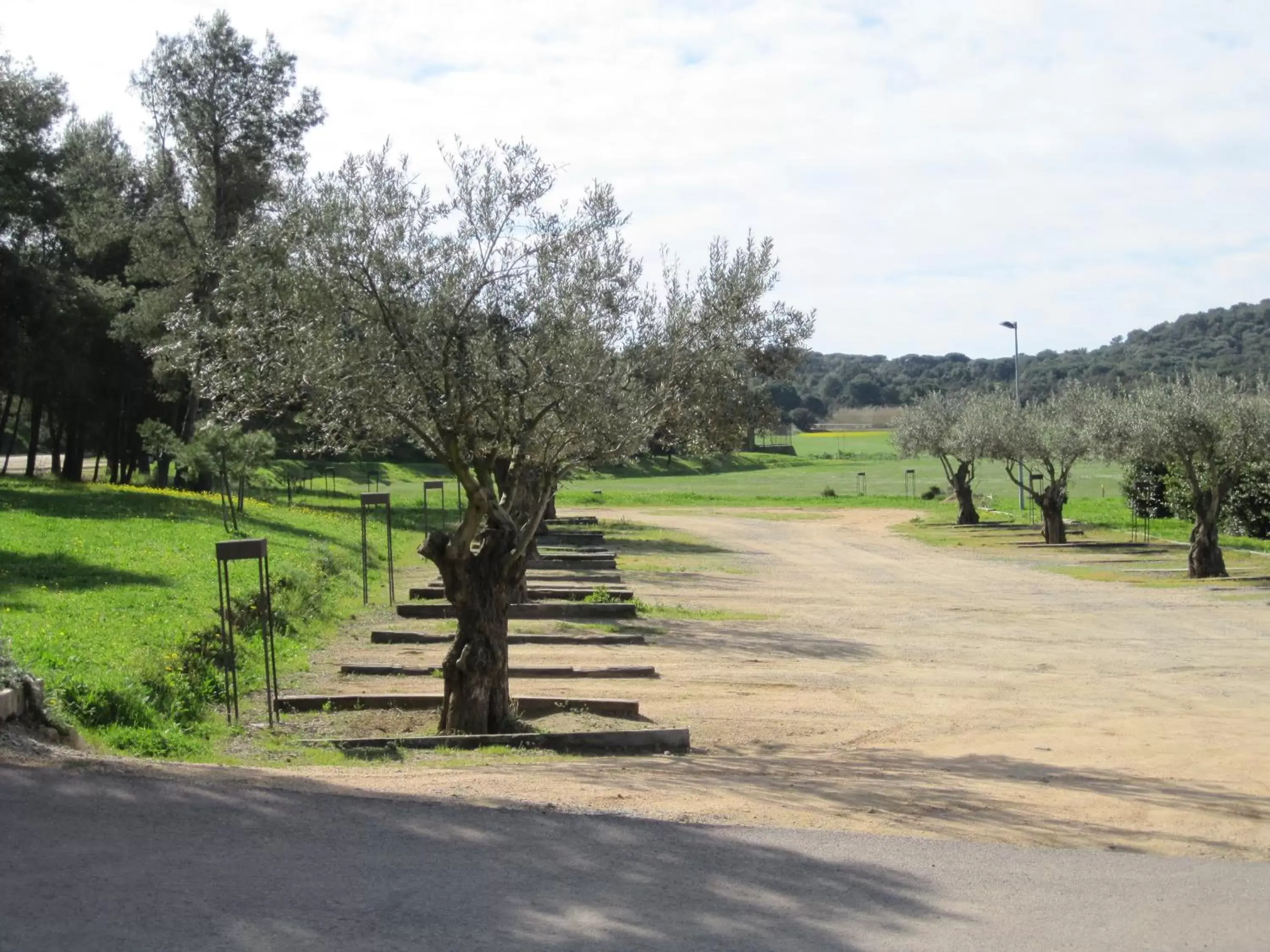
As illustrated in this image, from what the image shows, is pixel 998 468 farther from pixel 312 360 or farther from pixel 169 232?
pixel 312 360

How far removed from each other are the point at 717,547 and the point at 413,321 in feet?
96.1

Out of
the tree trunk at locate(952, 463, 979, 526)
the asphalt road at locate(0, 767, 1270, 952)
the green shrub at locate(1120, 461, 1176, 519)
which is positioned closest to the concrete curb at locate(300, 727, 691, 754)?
the asphalt road at locate(0, 767, 1270, 952)

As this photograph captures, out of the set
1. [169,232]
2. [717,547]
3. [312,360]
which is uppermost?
[169,232]

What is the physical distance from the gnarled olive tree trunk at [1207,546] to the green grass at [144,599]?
1760 centimetres

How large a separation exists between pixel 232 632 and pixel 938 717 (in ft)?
22.7

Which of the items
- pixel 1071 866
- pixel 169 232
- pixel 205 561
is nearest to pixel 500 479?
pixel 205 561

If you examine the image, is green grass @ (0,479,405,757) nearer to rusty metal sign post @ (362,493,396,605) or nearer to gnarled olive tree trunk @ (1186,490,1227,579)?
rusty metal sign post @ (362,493,396,605)

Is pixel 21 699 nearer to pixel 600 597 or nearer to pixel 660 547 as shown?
pixel 600 597

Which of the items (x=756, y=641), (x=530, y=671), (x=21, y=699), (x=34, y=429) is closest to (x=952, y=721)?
(x=530, y=671)

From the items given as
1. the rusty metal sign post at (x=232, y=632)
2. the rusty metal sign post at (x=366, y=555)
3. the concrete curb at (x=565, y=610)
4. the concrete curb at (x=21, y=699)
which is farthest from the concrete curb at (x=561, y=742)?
the rusty metal sign post at (x=366, y=555)

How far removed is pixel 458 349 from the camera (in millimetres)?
11977

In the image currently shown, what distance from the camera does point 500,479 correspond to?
2239cm

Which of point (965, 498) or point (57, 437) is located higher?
point (57, 437)

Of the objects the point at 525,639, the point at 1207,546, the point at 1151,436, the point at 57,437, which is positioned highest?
the point at 57,437
